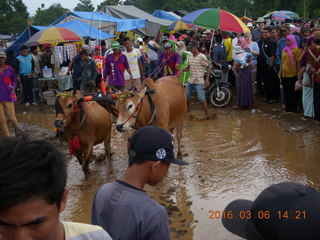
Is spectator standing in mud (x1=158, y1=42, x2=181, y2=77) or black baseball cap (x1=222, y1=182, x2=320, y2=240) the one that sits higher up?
spectator standing in mud (x1=158, y1=42, x2=181, y2=77)

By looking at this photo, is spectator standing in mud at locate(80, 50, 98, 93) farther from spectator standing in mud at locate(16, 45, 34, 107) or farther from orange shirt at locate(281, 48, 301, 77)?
orange shirt at locate(281, 48, 301, 77)

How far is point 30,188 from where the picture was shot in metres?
1.42

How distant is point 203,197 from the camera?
18.6 ft

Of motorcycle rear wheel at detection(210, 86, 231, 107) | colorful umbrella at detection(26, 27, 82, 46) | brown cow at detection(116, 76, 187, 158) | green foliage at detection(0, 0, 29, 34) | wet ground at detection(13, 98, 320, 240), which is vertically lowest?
wet ground at detection(13, 98, 320, 240)

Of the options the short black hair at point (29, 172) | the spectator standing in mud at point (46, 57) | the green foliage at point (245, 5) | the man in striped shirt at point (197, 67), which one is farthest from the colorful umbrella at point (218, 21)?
the green foliage at point (245, 5)

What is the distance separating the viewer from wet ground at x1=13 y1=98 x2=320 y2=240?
5332 mm

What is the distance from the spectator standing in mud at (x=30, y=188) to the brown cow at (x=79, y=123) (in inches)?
183

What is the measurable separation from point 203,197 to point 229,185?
0.59 meters

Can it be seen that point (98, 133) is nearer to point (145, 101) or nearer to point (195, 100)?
point (145, 101)

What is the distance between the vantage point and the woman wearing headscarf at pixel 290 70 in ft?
32.5

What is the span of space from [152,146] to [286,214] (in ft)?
3.40

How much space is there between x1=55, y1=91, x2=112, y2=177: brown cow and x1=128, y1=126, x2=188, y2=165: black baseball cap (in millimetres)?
3962

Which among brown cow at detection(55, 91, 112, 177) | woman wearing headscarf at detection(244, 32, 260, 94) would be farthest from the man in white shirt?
brown cow at detection(55, 91, 112, 177)

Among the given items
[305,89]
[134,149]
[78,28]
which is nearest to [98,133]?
[134,149]
